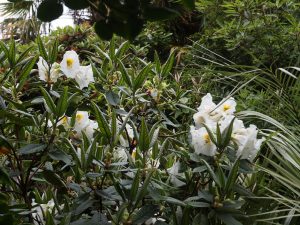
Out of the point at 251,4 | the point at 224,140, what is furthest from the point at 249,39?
the point at 224,140

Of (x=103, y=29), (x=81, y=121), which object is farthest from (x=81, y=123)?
(x=103, y=29)

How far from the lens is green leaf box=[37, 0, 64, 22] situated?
2.57ft

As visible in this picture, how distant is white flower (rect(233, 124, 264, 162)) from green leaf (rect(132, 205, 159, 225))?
0.27 m

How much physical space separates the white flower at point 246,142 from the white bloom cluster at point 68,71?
1.80ft

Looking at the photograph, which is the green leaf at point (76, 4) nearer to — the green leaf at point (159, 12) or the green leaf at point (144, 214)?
the green leaf at point (159, 12)

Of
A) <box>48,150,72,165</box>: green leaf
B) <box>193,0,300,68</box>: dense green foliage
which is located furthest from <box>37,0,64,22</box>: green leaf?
<box>193,0,300,68</box>: dense green foliage

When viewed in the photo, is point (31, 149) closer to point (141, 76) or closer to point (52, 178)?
point (52, 178)

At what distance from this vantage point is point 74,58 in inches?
61.3

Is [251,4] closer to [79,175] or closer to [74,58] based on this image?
[74,58]

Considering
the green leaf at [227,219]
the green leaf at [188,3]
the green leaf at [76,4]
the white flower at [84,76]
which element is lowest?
the green leaf at [227,219]

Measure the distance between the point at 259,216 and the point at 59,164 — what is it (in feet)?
2.17

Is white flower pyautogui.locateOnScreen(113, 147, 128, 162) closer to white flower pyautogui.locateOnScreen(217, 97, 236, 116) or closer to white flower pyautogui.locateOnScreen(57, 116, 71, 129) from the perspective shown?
white flower pyautogui.locateOnScreen(57, 116, 71, 129)

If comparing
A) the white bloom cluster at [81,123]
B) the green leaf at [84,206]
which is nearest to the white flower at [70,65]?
the white bloom cluster at [81,123]

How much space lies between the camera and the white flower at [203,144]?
1281 mm
